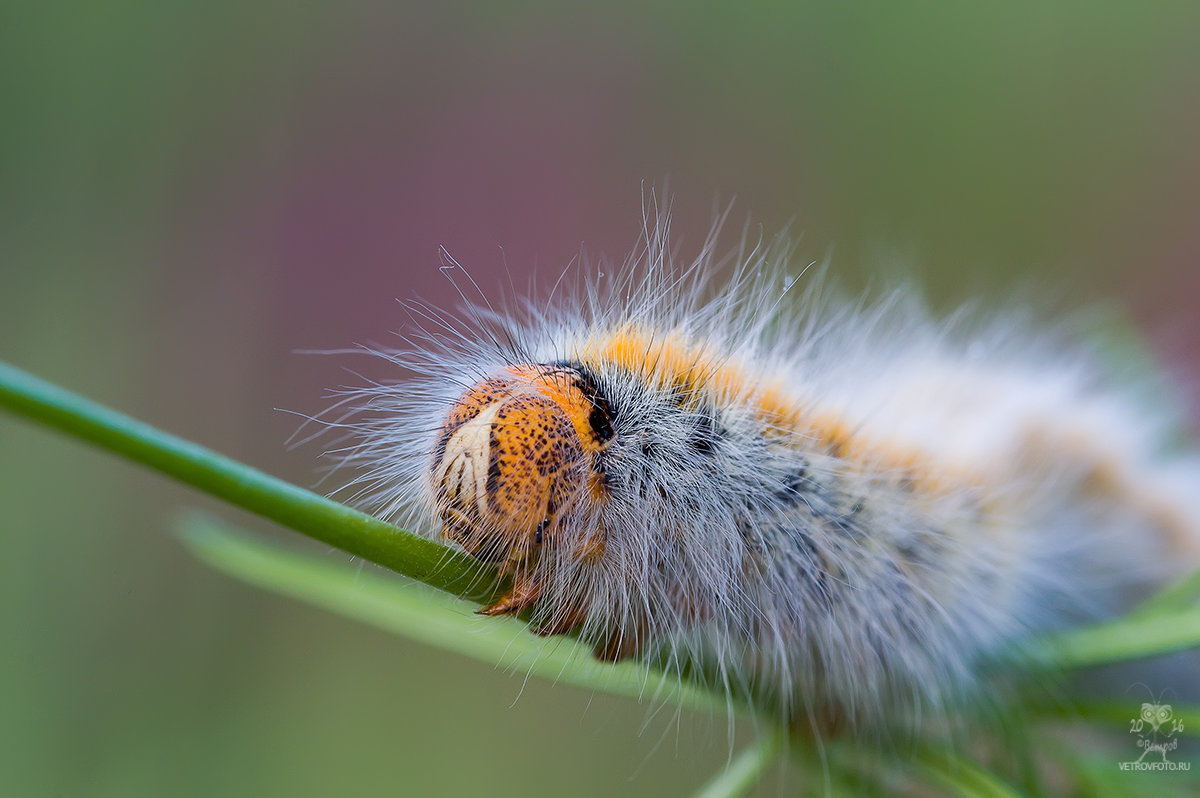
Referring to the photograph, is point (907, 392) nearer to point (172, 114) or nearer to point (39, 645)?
point (39, 645)

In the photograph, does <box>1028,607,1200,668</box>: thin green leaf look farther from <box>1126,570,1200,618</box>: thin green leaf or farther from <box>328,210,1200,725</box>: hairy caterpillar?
<box>328,210,1200,725</box>: hairy caterpillar

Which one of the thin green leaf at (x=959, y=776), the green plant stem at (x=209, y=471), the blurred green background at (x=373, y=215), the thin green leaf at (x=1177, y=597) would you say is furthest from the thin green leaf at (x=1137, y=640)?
the blurred green background at (x=373, y=215)

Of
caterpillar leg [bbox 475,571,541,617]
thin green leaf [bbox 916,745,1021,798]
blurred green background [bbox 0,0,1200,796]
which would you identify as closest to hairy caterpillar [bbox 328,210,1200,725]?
caterpillar leg [bbox 475,571,541,617]

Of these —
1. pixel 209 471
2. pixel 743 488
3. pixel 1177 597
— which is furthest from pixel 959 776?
pixel 209 471

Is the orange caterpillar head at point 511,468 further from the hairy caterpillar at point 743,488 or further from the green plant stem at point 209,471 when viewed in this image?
the green plant stem at point 209,471

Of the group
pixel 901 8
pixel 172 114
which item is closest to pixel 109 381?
pixel 172 114

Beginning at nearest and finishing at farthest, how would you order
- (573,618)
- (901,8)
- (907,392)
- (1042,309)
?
1. (573,618)
2. (907,392)
3. (1042,309)
4. (901,8)

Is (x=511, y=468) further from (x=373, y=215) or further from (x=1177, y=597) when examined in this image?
(x=373, y=215)
